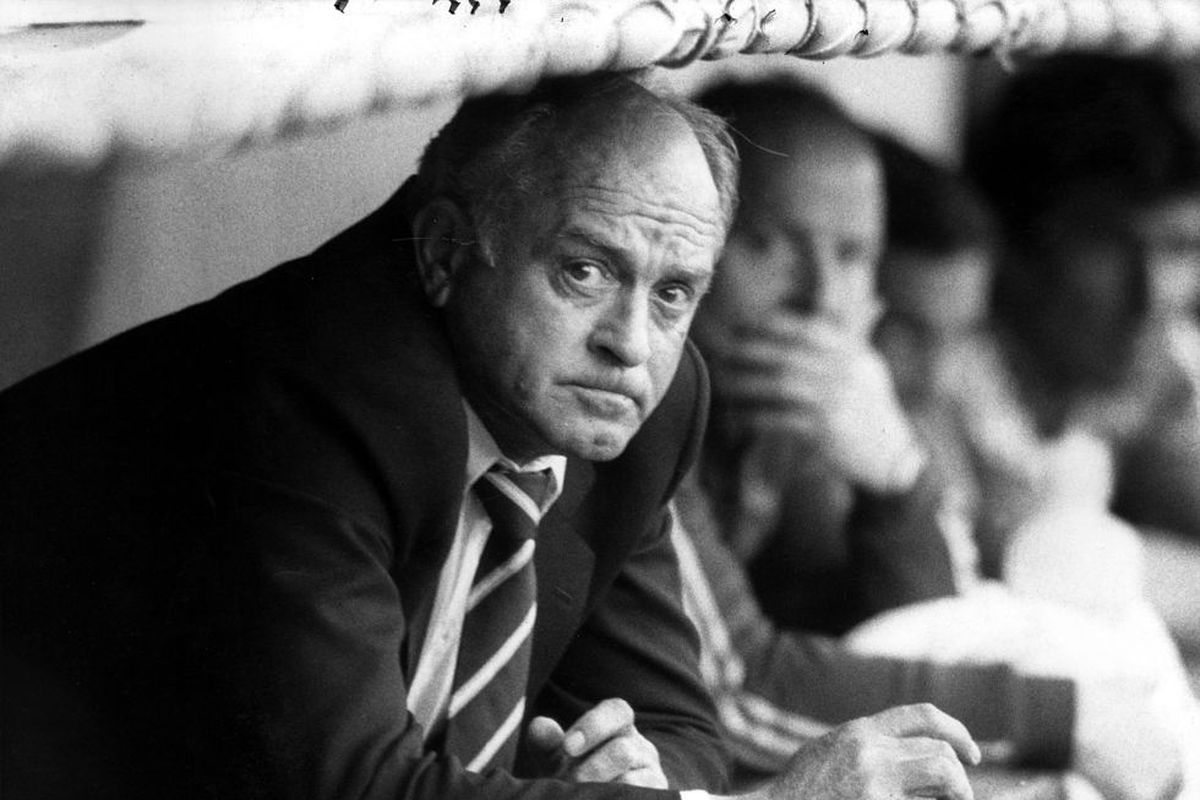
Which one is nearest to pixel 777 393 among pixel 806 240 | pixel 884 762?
pixel 806 240

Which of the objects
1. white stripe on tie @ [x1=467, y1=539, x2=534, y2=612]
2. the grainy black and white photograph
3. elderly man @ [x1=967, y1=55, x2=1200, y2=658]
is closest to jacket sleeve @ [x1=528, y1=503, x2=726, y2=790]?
the grainy black and white photograph

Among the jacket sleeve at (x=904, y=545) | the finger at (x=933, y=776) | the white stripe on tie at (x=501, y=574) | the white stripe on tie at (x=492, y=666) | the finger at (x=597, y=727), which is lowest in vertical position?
the jacket sleeve at (x=904, y=545)

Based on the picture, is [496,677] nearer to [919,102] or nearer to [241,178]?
[241,178]

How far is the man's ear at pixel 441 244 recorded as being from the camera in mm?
1203

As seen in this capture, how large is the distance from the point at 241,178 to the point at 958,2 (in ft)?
1.83

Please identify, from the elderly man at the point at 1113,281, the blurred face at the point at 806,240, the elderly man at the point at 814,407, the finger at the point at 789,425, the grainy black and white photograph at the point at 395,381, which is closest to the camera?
the grainy black and white photograph at the point at 395,381

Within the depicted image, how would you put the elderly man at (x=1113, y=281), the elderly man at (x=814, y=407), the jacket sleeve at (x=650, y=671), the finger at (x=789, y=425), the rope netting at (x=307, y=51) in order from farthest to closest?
the elderly man at (x=1113, y=281) < the finger at (x=789, y=425) < the elderly man at (x=814, y=407) < the jacket sleeve at (x=650, y=671) < the rope netting at (x=307, y=51)

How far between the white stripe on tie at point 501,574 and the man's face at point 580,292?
10 centimetres

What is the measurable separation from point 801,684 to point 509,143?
84 centimetres

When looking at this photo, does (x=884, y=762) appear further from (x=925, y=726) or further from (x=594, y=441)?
(x=594, y=441)

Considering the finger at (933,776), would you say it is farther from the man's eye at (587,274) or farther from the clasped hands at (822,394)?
the clasped hands at (822,394)

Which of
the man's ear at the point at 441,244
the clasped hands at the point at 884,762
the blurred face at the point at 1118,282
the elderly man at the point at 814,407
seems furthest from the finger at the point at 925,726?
the blurred face at the point at 1118,282

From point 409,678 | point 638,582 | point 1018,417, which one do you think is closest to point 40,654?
point 409,678

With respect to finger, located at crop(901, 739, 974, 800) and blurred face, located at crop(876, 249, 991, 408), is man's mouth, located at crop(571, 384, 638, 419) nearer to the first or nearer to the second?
finger, located at crop(901, 739, 974, 800)
